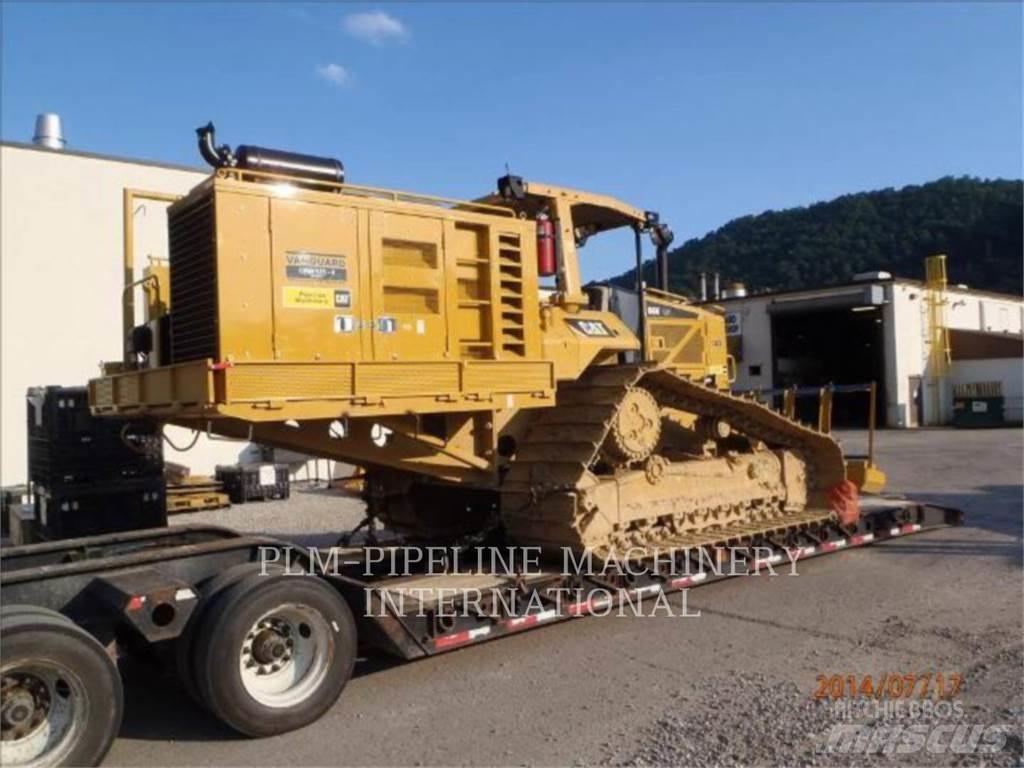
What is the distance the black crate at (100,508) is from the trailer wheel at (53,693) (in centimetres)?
574

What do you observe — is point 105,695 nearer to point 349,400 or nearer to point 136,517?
point 349,400

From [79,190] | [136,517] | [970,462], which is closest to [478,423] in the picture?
[136,517]

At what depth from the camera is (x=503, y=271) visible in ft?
22.9

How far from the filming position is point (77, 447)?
9.67 meters

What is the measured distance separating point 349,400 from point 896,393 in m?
30.6

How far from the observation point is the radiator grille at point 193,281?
18.1ft

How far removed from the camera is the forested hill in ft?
224

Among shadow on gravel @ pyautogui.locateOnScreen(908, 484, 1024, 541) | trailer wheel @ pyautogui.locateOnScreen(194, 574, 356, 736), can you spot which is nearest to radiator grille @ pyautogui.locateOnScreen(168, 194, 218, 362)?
trailer wheel @ pyautogui.locateOnScreen(194, 574, 356, 736)

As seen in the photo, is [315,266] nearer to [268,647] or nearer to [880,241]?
[268,647]

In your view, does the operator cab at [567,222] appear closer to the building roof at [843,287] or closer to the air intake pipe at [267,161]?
the air intake pipe at [267,161]

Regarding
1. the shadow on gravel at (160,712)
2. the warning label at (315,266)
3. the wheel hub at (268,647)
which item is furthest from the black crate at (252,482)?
the wheel hub at (268,647)

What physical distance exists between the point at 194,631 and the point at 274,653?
1.51 feet

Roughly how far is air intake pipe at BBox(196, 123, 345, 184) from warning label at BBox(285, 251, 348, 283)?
612mm
